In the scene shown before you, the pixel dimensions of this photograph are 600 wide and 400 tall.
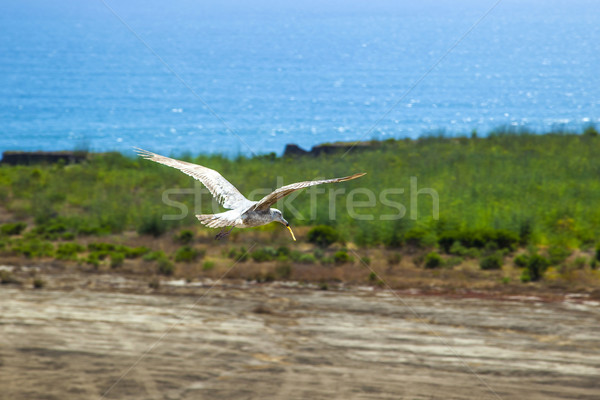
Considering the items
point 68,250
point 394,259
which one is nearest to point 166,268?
point 68,250

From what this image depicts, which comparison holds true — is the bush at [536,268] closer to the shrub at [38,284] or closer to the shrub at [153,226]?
the shrub at [153,226]

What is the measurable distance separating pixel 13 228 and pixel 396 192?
581 inches

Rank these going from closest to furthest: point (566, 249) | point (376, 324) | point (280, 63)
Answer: point (376, 324), point (566, 249), point (280, 63)

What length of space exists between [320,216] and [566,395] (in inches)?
509

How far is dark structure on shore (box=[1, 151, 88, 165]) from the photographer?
37719 millimetres

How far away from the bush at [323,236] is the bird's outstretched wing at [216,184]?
14.1m

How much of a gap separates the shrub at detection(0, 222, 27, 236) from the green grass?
8 centimetres

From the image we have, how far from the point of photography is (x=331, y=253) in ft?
82.1

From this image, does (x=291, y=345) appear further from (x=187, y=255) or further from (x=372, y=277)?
(x=187, y=255)

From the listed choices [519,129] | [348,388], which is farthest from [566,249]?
[519,129]

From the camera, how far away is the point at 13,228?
1078 inches

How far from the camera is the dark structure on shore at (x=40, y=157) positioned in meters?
37.7

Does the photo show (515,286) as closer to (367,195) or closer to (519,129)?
(367,195)

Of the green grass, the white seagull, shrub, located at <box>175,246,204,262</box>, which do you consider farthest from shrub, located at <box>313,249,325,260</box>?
the white seagull
